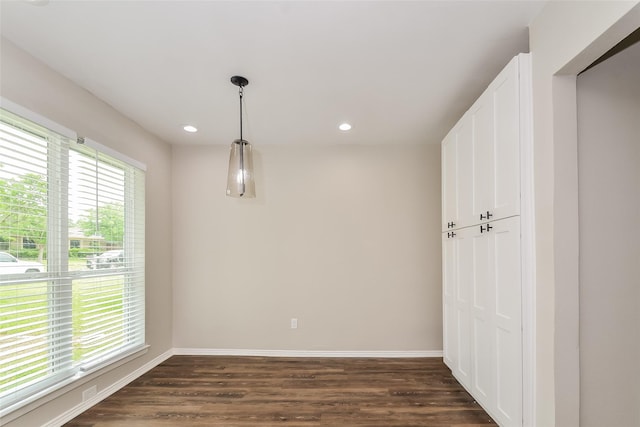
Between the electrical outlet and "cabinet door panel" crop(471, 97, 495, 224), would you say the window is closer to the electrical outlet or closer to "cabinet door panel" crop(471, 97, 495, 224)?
the electrical outlet

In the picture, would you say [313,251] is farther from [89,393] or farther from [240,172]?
[89,393]

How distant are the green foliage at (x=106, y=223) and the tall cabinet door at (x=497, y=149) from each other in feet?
9.68

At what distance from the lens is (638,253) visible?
1.68 meters

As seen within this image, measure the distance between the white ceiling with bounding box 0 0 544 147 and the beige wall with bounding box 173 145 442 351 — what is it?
2.95ft

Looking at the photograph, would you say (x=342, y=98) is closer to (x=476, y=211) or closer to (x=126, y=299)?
(x=476, y=211)

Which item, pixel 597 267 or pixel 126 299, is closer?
pixel 597 267

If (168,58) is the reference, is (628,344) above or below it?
below

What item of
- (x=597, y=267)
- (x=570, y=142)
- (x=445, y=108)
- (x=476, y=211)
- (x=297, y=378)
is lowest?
(x=297, y=378)

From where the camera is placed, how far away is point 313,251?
390 cm

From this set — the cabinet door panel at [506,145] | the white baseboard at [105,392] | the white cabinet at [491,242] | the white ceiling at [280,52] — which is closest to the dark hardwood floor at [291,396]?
the white baseboard at [105,392]

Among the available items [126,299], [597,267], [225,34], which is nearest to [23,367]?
[126,299]

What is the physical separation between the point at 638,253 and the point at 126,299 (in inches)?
Result: 146

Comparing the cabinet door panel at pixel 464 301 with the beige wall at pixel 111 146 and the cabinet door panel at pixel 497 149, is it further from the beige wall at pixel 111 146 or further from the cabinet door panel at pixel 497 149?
the beige wall at pixel 111 146

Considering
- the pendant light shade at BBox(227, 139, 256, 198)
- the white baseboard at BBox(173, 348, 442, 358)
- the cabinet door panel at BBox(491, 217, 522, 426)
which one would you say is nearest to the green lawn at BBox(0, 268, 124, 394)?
the white baseboard at BBox(173, 348, 442, 358)
